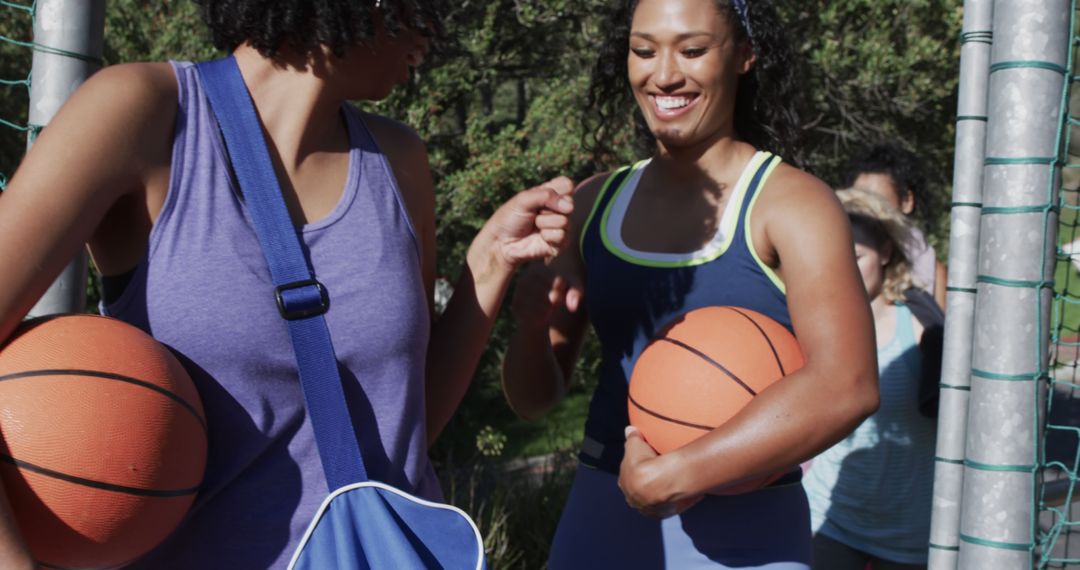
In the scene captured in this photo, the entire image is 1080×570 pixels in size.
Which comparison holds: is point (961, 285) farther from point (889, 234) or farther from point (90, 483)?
point (90, 483)

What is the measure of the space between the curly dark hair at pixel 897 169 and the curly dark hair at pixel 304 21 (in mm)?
3822

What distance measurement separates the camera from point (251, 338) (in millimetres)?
1827

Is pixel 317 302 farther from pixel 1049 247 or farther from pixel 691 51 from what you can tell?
pixel 1049 247

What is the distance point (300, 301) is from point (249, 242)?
127 millimetres

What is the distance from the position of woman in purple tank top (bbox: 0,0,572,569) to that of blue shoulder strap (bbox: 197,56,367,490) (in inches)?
1.1

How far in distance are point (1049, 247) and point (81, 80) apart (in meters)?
2.22

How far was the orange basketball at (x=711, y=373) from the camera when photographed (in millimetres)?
2287

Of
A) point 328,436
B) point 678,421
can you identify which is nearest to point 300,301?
point 328,436

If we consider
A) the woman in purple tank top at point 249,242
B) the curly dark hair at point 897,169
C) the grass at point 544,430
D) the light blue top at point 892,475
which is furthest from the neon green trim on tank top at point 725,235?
the grass at point 544,430

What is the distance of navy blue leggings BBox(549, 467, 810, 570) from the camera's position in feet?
8.01

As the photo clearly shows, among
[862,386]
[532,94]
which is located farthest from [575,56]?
[862,386]

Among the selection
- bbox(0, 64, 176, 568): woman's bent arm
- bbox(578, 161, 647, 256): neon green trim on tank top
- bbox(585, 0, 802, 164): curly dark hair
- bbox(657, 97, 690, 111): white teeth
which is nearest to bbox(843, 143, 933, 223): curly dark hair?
bbox(585, 0, 802, 164): curly dark hair

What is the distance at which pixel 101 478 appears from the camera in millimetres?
1657

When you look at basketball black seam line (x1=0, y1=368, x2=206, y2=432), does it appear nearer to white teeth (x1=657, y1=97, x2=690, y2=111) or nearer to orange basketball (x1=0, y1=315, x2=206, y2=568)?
orange basketball (x1=0, y1=315, x2=206, y2=568)
